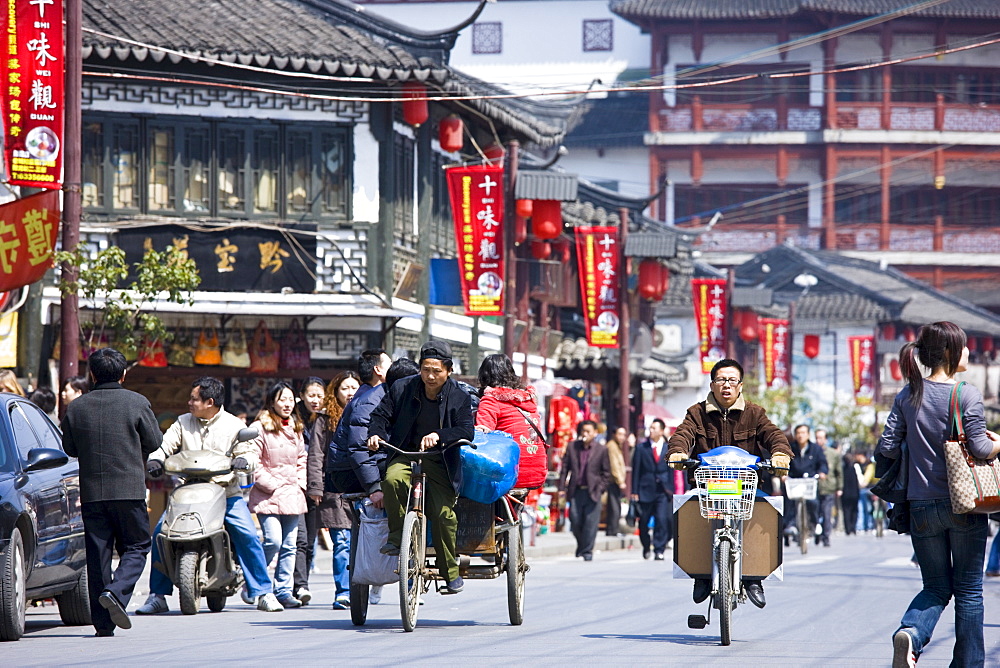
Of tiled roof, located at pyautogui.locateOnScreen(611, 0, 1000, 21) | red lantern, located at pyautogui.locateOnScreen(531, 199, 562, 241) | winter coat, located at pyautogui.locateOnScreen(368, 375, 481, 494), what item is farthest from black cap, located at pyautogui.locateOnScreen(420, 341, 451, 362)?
tiled roof, located at pyautogui.locateOnScreen(611, 0, 1000, 21)

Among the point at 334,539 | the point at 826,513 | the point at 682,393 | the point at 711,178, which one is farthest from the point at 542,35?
the point at 334,539

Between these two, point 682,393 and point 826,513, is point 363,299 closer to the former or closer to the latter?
point 826,513

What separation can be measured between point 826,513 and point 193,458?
18.1 metres

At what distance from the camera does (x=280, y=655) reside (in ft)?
31.7

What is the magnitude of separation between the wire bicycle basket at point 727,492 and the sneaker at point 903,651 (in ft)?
8.23

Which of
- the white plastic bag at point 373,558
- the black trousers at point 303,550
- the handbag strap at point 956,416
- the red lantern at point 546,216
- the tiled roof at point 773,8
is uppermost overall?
the tiled roof at point 773,8

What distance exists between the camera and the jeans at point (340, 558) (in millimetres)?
13344

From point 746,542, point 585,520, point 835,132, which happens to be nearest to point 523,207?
point 585,520

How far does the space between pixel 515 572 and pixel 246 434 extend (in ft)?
8.16

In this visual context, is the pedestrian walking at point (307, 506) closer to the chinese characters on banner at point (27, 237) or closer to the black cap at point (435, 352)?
the black cap at point (435, 352)

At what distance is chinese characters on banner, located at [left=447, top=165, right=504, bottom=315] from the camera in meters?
24.6

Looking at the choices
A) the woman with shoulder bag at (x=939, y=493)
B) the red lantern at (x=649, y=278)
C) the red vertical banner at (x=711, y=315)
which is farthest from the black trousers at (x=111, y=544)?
the red vertical banner at (x=711, y=315)

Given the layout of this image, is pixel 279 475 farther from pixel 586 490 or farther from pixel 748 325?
pixel 748 325

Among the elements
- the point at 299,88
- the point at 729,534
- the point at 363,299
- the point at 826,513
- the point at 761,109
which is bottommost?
the point at 826,513
